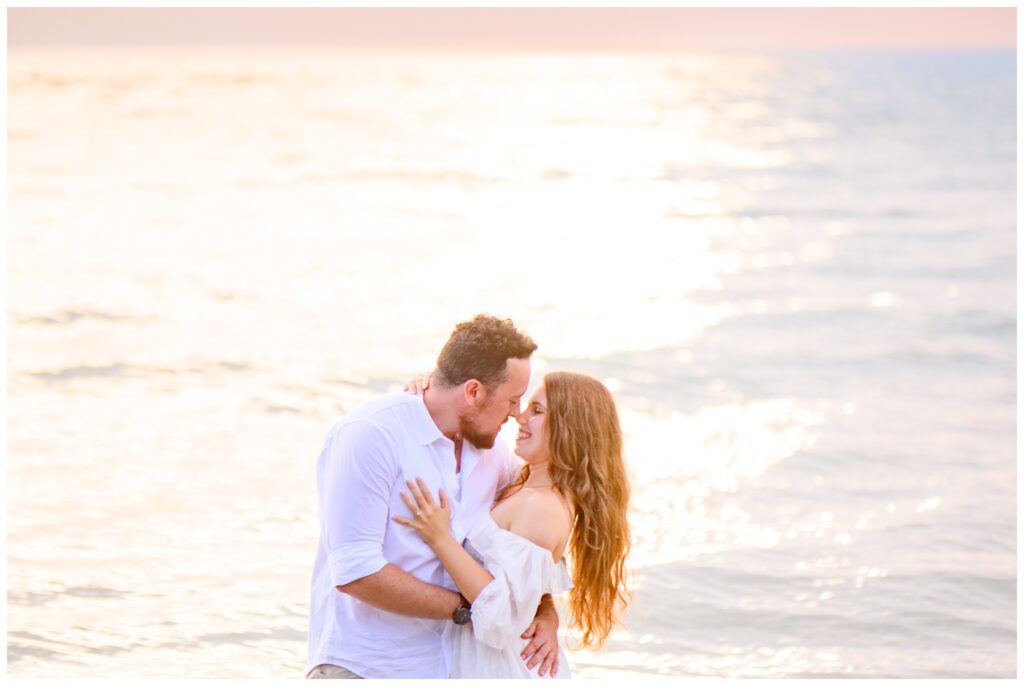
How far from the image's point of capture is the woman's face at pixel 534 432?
4.00 m

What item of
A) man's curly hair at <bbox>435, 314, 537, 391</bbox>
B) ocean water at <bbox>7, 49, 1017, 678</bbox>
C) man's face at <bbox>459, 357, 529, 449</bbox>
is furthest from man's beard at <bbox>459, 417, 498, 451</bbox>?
ocean water at <bbox>7, 49, 1017, 678</bbox>

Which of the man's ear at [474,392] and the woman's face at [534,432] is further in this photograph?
the woman's face at [534,432]

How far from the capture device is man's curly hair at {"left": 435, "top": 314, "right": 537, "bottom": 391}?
12.3 ft

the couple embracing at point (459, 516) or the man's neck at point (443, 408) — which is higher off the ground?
the man's neck at point (443, 408)

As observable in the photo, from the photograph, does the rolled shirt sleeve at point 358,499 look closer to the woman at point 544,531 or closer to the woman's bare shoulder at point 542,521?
the woman at point 544,531

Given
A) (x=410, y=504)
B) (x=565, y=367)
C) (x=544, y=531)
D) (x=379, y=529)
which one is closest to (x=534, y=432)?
(x=544, y=531)

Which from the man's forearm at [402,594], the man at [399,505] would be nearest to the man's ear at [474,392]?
the man at [399,505]

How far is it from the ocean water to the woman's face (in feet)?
8.17

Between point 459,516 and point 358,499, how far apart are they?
354 mm

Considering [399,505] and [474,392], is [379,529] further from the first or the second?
[474,392]

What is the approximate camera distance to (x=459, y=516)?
3848mm

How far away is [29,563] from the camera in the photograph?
23.1 ft

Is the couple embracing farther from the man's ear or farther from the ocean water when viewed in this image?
the ocean water

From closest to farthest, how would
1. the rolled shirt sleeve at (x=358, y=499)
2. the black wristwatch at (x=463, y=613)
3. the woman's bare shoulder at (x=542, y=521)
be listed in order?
1. the rolled shirt sleeve at (x=358, y=499)
2. the black wristwatch at (x=463, y=613)
3. the woman's bare shoulder at (x=542, y=521)
